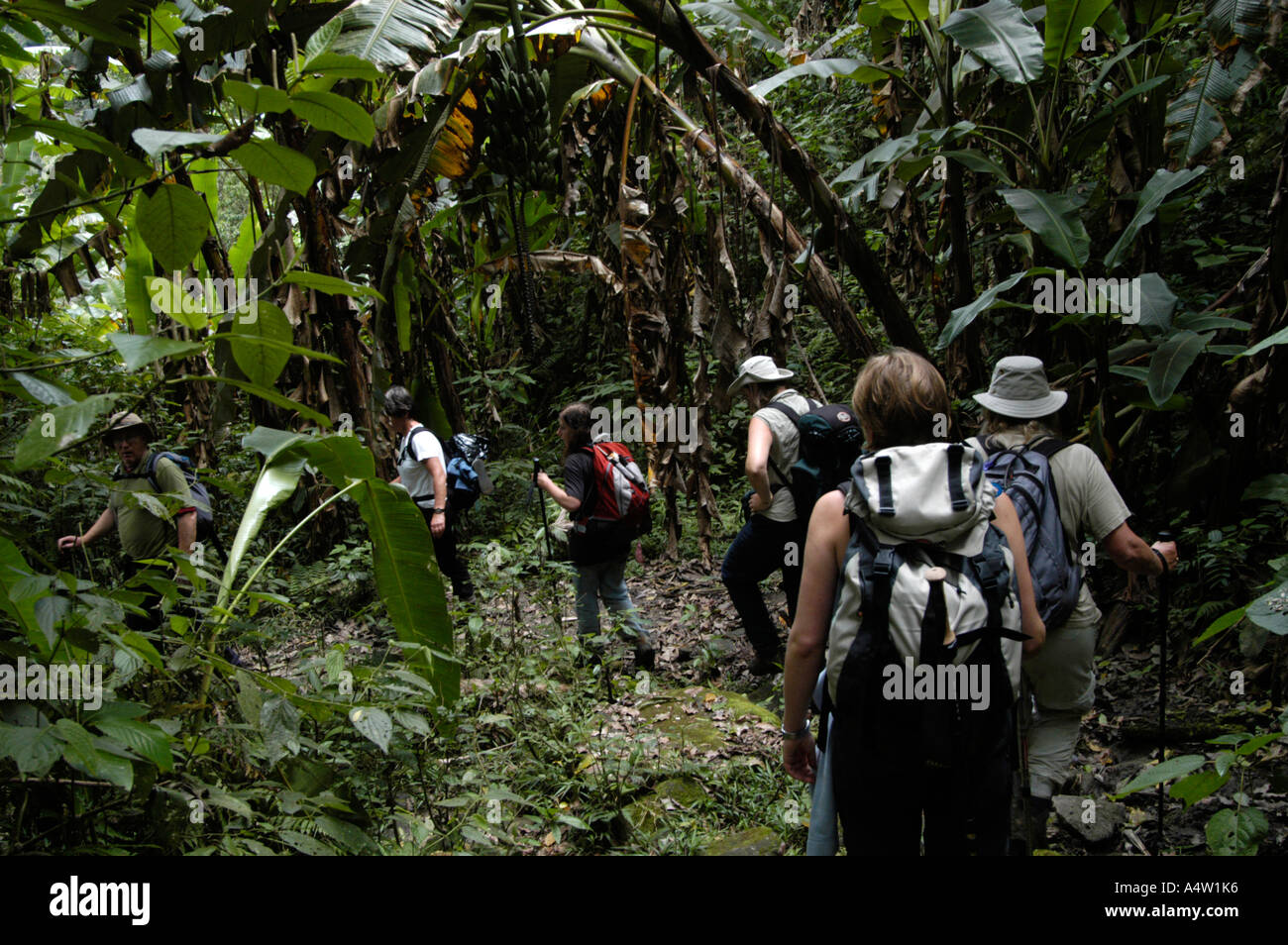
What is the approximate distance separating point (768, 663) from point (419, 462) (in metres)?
2.68

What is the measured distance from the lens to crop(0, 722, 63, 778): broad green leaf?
5.68 feet

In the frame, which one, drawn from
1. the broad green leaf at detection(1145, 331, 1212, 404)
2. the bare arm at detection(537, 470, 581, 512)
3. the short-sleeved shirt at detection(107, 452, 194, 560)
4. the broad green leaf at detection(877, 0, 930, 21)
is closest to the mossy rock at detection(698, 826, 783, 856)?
the bare arm at detection(537, 470, 581, 512)

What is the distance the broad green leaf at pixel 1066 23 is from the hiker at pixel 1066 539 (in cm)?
216

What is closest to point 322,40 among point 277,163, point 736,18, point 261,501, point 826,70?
point 277,163

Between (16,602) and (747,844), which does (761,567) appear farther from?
(16,602)

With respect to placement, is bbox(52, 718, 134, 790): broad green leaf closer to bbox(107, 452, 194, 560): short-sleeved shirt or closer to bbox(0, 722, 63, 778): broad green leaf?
bbox(0, 722, 63, 778): broad green leaf

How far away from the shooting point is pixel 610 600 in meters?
5.57

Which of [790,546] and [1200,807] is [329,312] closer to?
[790,546]

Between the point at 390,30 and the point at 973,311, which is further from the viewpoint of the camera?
the point at 973,311

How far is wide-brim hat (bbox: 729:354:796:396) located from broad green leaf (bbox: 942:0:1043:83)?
5.81ft

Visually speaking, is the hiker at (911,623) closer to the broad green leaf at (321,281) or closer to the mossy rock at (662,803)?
the broad green leaf at (321,281)

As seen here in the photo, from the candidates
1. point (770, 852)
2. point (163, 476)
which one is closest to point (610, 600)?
point (770, 852)

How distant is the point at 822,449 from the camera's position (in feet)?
14.7
